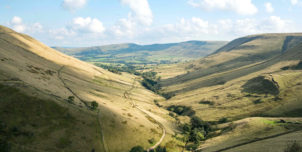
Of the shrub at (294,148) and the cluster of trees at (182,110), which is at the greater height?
the shrub at (294,148)

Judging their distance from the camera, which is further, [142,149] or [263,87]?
[263,87]

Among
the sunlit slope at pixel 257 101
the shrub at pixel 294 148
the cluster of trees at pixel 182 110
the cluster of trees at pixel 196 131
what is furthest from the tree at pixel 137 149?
the cluster of trees at pixel 182 110

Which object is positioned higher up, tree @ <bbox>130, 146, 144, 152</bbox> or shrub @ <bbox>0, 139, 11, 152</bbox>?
shrub @ <bbox>0, 139, 11, 152</bbox>

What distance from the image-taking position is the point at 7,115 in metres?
69.2

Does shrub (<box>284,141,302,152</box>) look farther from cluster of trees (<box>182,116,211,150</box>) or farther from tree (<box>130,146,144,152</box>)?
tree (<box>130,146,144,152</box>)

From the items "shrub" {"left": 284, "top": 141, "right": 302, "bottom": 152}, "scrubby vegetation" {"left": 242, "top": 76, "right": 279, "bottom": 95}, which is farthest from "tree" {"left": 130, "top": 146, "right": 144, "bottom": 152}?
"scrubby vegetation" {"left": 242, "top": 76, "right": 279, "bottom": 95}

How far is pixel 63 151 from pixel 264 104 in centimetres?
15308

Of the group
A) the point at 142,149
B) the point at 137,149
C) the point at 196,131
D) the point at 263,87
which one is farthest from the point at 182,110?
the point at 137,149

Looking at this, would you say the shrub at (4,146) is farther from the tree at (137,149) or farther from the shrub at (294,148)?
the shrub at (294,148)

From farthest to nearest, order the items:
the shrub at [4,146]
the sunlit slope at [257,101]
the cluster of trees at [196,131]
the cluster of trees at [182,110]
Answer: the cluster of trees at [182,110] < the sunlit slope at [257,101] < the cluster of trees at [196,131] < the shrub at [4,146]

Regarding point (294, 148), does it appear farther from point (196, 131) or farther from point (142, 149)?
point (196, 131)

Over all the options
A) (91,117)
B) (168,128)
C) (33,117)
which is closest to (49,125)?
(33,117)

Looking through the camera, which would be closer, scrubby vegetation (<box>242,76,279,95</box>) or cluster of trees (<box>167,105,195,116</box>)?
scrubby vegetation (<box>242,76,279,95</box>)

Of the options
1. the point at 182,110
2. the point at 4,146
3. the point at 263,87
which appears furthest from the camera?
the point at 182,110
